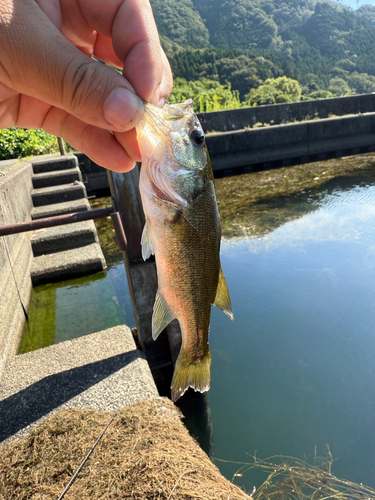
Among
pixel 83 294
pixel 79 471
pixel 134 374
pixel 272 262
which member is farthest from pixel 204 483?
pixel 272 262

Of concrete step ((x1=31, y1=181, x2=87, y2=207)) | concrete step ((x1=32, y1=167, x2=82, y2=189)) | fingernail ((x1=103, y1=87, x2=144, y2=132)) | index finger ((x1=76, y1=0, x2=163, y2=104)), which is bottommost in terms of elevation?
concrete step ((x1=31, y1=181, x2=87, y2=207))

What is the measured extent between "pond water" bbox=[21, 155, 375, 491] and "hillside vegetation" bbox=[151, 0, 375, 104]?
85.0 metres

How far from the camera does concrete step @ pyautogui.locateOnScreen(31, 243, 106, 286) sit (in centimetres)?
584

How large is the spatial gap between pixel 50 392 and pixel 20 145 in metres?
9.30

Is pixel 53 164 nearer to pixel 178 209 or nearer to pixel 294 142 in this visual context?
pixel 178 209

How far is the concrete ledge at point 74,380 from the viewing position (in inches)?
105

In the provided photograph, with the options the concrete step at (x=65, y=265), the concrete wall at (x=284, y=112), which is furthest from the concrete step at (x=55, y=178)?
the concrete wall at (x=284, y=112)

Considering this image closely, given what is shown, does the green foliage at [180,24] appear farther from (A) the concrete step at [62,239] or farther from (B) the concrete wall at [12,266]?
(B) the concrete wall at [12,266]

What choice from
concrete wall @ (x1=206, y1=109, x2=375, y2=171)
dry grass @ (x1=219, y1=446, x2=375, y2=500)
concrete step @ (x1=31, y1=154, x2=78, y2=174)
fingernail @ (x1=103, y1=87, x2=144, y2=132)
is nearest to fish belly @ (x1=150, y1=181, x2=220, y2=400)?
fingernail @ (x1=103, y1=87, x2=144, y2=132)

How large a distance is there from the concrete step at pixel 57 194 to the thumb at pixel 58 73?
6504mm

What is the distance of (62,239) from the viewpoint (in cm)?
646

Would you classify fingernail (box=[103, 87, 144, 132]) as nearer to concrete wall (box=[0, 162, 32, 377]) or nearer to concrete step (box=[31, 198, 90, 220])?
concrete wall (box=[0, 162, 32, 377])

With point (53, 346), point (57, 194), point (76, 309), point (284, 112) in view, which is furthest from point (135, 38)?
point (284, 112)

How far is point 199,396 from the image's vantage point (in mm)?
3621
